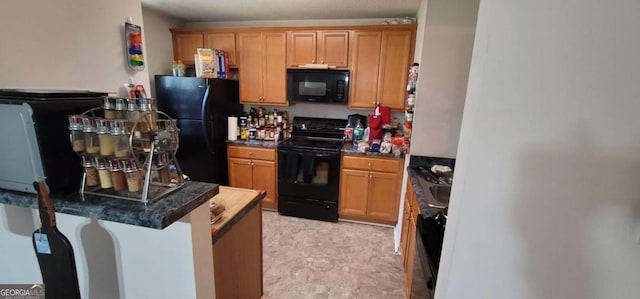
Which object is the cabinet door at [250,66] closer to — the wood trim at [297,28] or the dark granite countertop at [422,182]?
the wood trim at [297,28]

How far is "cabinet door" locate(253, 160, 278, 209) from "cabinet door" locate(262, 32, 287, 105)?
79 cm

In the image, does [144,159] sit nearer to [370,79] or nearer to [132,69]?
[132,69]

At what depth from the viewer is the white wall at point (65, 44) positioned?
3.32 ft

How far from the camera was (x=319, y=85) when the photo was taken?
124 inches

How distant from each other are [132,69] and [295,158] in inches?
69.6

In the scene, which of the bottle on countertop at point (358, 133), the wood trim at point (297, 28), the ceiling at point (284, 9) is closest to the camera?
the ceiling at point (284, 9)

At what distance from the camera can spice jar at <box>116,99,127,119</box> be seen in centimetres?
93

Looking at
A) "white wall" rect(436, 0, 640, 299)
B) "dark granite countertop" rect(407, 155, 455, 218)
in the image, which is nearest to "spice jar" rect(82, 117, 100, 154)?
"white wall" rect(436, 0, 640, 299)

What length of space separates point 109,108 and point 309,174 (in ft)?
7.19

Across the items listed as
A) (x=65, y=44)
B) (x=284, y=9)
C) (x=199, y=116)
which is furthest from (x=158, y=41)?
(x=65, y=44)

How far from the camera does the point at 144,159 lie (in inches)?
35.5

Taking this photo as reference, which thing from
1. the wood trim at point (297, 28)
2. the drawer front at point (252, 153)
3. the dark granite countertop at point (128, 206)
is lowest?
the drawer front at point (252, 153)

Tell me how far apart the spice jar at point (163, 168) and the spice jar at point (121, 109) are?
0.22m

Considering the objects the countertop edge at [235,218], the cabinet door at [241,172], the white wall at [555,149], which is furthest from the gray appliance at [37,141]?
the cabinet door at [241,172]
